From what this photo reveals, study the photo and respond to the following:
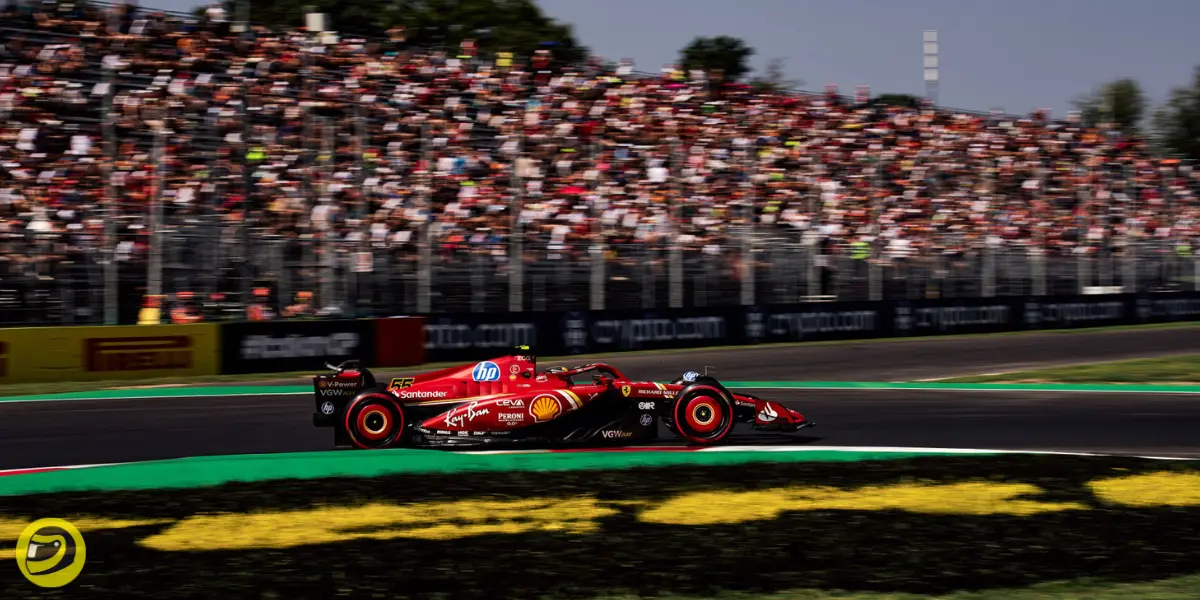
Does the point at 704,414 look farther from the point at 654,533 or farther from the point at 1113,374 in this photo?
the point at 1113,374

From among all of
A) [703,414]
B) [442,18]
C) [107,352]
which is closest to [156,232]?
[107,352]

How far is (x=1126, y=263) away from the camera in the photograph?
28875mm

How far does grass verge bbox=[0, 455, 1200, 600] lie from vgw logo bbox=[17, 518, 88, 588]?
0.32 feet

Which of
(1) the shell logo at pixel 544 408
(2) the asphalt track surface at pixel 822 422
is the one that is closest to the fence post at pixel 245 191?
(2) the asphalt track surface at pixel 822 422

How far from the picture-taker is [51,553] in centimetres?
680

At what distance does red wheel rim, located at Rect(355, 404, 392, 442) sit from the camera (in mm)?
10281

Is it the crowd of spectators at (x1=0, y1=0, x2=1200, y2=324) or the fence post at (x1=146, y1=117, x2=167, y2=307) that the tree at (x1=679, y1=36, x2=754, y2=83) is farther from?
the fence post at (x1=146, y1=117, x2=167, y2=307)

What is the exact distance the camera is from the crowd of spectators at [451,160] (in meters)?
18.3

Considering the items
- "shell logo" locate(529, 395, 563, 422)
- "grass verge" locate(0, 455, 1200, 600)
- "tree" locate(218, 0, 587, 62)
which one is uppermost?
"tree" locate(218, 0, 587, 62)

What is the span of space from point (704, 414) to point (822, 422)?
2.49 m

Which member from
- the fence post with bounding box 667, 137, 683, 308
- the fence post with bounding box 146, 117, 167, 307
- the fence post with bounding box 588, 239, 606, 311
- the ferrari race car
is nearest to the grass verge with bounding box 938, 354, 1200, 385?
the fence post with bounding box 667, 137, 683, 308

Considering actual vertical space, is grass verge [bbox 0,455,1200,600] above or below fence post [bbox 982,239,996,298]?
below

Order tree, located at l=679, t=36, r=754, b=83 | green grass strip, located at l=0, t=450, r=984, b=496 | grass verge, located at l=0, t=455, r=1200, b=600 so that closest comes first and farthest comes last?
grass verge, located at l=0, t=455, r=1200, b=600, green grass strip, located at l=0, t=450, r=984, b=496, tree, located at l=679, t=36, r=754, b=83

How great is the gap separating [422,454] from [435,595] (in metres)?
4.34
